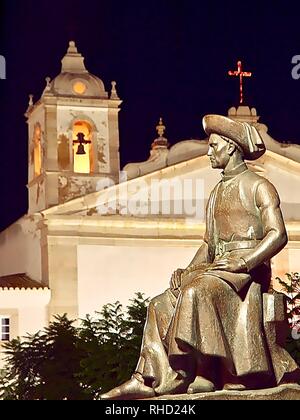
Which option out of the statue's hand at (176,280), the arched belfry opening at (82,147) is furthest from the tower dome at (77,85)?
the statue's hand at (176,280)

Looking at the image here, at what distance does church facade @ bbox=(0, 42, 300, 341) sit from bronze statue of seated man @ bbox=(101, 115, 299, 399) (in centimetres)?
2898

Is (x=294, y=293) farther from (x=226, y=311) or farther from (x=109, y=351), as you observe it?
(x=226, y=311)

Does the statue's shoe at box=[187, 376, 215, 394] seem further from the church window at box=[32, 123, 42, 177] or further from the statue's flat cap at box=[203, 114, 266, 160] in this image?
the church window at box=[32, 123, 42, 177]

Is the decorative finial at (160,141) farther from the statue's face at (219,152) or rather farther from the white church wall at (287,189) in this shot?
the statue's face at (219,152)

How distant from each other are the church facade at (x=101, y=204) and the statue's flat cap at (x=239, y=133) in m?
28.9

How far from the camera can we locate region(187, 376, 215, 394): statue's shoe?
441 inches

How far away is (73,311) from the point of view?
1597 inches

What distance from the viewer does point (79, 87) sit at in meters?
42.2

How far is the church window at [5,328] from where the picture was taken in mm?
39469

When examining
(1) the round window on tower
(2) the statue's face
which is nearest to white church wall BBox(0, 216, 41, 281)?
(1) the round window on tower

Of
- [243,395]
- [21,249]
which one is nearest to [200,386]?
[243,395]

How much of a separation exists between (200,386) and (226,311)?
543 millimetres

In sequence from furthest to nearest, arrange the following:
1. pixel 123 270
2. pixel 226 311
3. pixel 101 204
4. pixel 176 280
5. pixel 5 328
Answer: pixel 101 204 → pixel 123 270 → pixel 5 328 → pixel 176 280 → pixel 226 311
